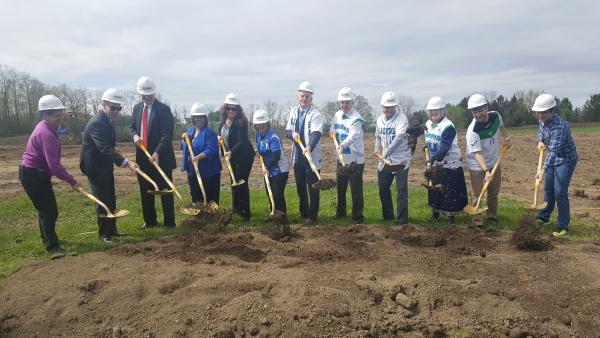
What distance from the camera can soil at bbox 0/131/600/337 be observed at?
4242 mm

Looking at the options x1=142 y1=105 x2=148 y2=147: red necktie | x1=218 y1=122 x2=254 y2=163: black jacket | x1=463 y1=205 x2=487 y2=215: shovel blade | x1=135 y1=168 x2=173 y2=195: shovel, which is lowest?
x1=463 y1=205 x2=487 y2=215: shovel blade

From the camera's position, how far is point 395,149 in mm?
7355

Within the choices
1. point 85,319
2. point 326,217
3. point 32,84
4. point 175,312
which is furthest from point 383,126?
point 32,84

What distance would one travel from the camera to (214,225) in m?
7.31

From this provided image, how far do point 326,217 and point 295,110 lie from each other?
211 centimetres

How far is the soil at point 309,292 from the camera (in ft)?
13.9

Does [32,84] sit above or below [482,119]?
above

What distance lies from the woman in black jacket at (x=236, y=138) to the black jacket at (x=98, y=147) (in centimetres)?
186

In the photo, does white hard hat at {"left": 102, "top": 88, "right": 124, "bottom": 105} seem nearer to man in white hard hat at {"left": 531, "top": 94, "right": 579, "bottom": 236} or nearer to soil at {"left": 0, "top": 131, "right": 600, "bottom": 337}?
soil at {"left": 0, "top": 131, "right": 600, "bottom": 337}

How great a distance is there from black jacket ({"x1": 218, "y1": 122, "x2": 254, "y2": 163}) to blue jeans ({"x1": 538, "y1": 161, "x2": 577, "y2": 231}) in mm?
5024

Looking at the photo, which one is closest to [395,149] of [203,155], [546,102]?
[546,102]

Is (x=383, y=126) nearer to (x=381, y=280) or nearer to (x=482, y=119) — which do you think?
(x=482, y=119)

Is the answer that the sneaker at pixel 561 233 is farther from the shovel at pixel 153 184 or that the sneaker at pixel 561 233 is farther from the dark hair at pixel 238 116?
the shovel at pixel 153 184

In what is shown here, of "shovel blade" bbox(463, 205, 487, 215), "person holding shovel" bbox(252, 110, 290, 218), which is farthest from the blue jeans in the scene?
"person holding shovel" bbox(252, 110, 290, 218)
